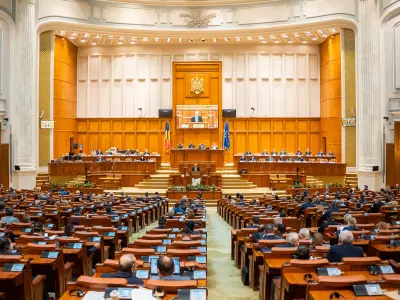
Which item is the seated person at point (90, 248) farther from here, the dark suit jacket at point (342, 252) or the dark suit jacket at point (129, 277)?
the dark suit jacket at point (342, 252)

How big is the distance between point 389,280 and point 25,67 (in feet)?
64.3

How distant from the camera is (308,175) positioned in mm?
21250

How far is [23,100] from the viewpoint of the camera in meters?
20.2

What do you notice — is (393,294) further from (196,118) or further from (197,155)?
(196,118)

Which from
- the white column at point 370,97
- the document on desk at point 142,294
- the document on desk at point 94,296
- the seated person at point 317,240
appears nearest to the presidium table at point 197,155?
the white column at point 370,97

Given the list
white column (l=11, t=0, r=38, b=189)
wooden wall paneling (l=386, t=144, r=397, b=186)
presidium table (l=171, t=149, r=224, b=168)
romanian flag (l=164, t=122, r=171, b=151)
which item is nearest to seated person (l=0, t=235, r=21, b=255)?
white column (l=11, t=0, r=38, b=189)

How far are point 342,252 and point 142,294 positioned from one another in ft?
9.10

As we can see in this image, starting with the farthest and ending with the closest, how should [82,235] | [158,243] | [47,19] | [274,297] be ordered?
[47,19]
[82,235]
[158,243]
[274,297]

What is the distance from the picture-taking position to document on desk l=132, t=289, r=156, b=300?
3.34 m

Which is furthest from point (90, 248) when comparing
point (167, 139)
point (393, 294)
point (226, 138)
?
point (167, 139)

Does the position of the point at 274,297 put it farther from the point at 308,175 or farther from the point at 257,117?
the point at 257,117

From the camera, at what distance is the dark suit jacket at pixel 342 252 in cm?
513

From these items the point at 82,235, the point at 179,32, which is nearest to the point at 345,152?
the point at 179,32

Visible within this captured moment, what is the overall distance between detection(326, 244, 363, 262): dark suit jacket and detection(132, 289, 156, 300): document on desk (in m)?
2.63
